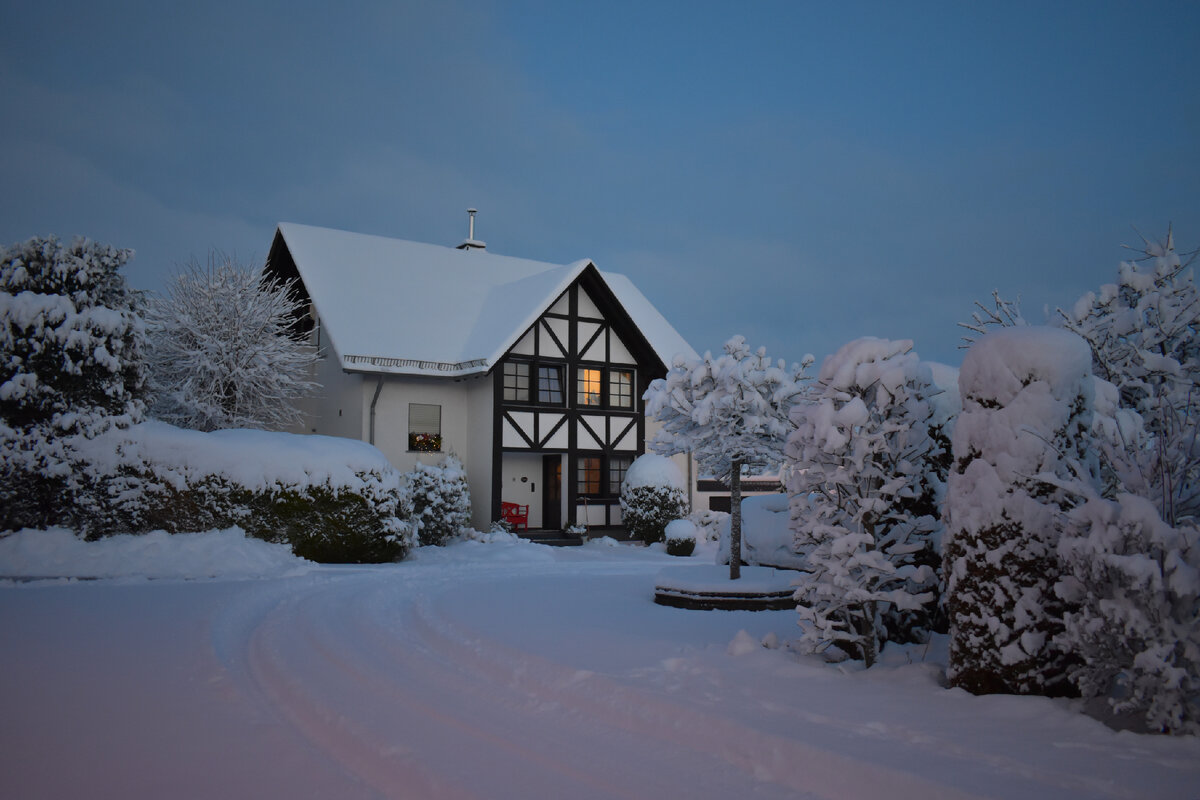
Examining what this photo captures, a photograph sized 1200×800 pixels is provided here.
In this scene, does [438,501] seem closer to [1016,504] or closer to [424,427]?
[424,427]

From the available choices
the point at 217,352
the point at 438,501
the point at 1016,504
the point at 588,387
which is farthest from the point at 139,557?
the point at 588,387

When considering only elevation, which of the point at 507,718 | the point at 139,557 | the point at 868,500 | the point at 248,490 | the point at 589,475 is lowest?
the point at 507,718

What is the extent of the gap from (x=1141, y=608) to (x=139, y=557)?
13.6 m

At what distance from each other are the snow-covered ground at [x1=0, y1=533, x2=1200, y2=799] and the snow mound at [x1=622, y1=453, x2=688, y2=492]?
12.8m

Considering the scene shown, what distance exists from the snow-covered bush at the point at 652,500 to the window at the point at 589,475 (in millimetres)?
2276

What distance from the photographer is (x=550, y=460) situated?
24906 millimetres

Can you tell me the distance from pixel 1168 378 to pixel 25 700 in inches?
394

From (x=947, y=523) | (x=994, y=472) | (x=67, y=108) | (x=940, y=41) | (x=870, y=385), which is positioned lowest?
(x=947, y=523)

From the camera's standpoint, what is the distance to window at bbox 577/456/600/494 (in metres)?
24.7

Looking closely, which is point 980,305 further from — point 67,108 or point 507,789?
point 67,108

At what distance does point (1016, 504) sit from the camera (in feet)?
17.6

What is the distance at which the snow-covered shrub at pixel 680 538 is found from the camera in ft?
65.1

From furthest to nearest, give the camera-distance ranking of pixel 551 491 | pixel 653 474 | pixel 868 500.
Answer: pixel 551 491 → pixel 653 474 → pixel 868 500

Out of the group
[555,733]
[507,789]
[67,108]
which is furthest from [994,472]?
[67,108]
